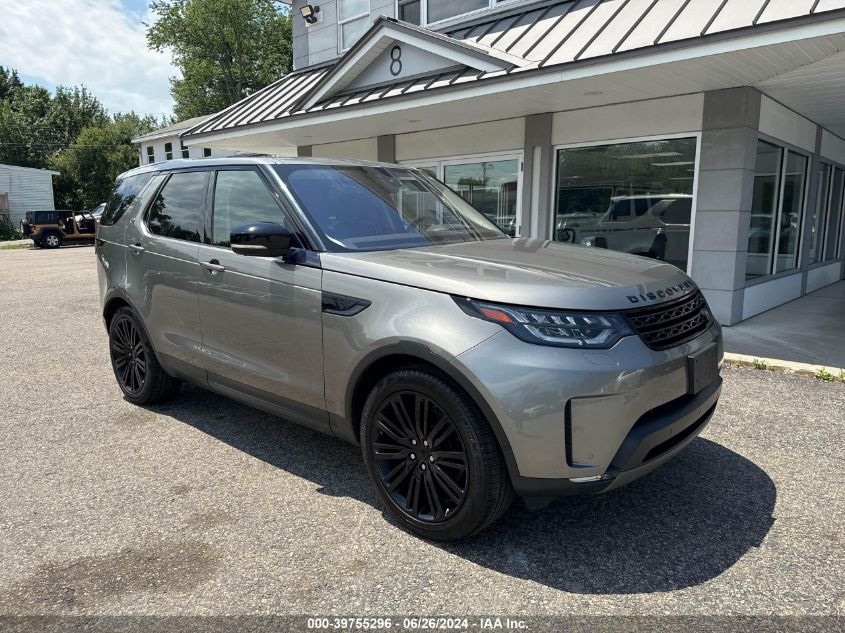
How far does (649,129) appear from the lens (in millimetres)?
8117

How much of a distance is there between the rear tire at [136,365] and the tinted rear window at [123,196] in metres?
0.79

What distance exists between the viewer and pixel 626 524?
3.00 metres

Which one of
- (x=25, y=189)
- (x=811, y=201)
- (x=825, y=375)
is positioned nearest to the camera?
(x=825, y=375)

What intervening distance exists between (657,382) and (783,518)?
123cm

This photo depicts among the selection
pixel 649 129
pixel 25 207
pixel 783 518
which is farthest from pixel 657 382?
pixel 25 207

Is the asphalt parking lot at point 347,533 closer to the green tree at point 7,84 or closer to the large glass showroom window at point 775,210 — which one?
the large glass showroom window at point 775,210

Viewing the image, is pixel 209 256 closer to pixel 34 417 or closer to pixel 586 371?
pixel 34 417

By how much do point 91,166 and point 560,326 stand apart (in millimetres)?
47962

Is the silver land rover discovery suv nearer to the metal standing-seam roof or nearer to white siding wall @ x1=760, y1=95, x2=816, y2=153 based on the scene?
the metal standing-seam roof

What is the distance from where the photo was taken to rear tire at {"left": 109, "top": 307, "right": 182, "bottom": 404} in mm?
4543

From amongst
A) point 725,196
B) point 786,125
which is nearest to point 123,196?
point 725,196

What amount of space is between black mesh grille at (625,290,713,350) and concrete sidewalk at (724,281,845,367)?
3872mm

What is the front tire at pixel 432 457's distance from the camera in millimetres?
2557

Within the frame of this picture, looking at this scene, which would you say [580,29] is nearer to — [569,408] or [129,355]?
[129,355]
